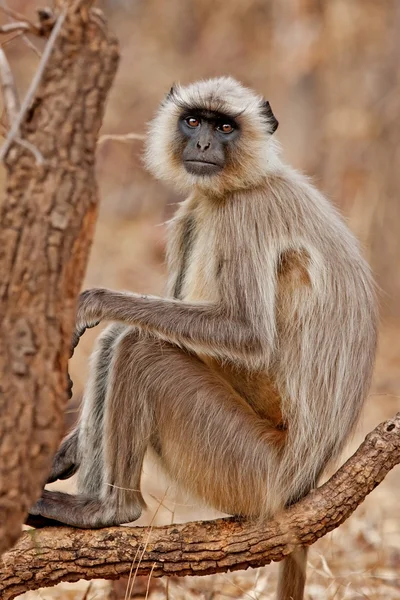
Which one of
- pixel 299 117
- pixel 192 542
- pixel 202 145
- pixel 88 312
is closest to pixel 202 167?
pixel 202 145

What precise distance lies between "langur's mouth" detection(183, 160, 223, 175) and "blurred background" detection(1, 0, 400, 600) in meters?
2.91

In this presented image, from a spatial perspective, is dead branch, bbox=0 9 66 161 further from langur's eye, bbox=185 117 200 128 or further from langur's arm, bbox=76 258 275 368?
langur's eye, bbox=185 117 200 128

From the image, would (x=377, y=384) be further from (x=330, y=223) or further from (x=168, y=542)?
(x=168, y=542)

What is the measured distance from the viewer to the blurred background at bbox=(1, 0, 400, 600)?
33.3 feet

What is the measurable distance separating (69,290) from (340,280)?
81.7 inches

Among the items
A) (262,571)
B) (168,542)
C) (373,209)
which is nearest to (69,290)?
(168,542)

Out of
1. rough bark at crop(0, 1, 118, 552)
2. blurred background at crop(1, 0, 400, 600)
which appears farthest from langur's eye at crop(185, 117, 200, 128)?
blurred background at crop(1, 0, 400, 600)

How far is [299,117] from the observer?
1205cm

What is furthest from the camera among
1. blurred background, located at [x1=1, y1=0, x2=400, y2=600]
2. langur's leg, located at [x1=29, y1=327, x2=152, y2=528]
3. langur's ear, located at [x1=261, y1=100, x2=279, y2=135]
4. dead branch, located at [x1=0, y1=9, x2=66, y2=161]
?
blurred background, located at [x1=1, y1=0, x2=400, y2=600]

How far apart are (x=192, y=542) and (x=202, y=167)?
1.88m

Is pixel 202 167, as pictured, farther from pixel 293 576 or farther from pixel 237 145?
A: pixel 293 576

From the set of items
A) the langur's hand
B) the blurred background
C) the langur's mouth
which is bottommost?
the langur's hand

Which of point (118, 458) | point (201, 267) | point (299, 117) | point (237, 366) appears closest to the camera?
point (118, 458)

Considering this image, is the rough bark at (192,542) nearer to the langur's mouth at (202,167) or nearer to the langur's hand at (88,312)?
the langur's hand at (88,312)
